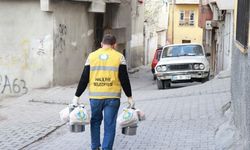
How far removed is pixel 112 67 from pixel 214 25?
25453 mm

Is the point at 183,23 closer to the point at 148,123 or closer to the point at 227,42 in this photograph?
the point at 227,42

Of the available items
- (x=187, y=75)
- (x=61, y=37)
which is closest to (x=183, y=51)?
(x=187, y=75)

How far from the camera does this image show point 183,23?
6147cm

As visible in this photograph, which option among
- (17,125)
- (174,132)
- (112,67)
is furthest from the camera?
(17,125)

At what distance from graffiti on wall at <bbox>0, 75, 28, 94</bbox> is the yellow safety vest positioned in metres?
9.86

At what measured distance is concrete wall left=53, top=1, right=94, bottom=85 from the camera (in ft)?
54.8

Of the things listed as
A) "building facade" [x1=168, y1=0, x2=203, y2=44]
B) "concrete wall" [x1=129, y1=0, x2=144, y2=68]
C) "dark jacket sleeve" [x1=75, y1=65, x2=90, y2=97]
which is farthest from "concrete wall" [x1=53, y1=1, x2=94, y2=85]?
"building facade" [x1=168, y1=0, x2=203, y2=44]

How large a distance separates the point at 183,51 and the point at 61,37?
5374mm

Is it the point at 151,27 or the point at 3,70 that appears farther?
the point at 151,27

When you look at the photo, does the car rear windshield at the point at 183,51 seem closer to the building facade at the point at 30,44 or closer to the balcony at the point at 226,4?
the balcony at the point at 226,4

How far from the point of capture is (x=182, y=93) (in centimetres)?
1442

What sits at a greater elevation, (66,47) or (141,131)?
(66,47)

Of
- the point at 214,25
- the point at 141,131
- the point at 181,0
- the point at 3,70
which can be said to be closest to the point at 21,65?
the point at 3,70

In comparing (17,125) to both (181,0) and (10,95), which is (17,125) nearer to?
(10,95)
